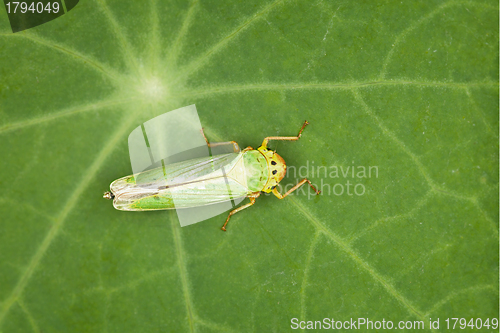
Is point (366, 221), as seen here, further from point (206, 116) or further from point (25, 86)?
point (25, 86)

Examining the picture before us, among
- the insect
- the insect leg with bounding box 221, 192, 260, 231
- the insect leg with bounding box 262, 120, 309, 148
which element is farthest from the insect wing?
the insect leg with bounding box 262, 120, 309, 148

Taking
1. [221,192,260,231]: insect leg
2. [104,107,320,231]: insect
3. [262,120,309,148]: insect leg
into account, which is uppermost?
[262,120,309,148]: insect leg

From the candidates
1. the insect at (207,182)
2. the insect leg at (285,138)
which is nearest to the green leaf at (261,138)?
the insect leg at (285,138)

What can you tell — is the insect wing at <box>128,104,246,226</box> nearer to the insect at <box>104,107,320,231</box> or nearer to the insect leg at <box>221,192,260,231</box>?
the insect at <box>104,107,320,231</box>

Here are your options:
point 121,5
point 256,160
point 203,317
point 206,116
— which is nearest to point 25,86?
point 121,5

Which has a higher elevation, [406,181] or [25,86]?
[25,86]

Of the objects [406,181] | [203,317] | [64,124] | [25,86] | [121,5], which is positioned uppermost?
[121,5]

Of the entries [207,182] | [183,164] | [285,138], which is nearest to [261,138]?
[285,138]

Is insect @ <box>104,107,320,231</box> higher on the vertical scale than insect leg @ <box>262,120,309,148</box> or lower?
lower
